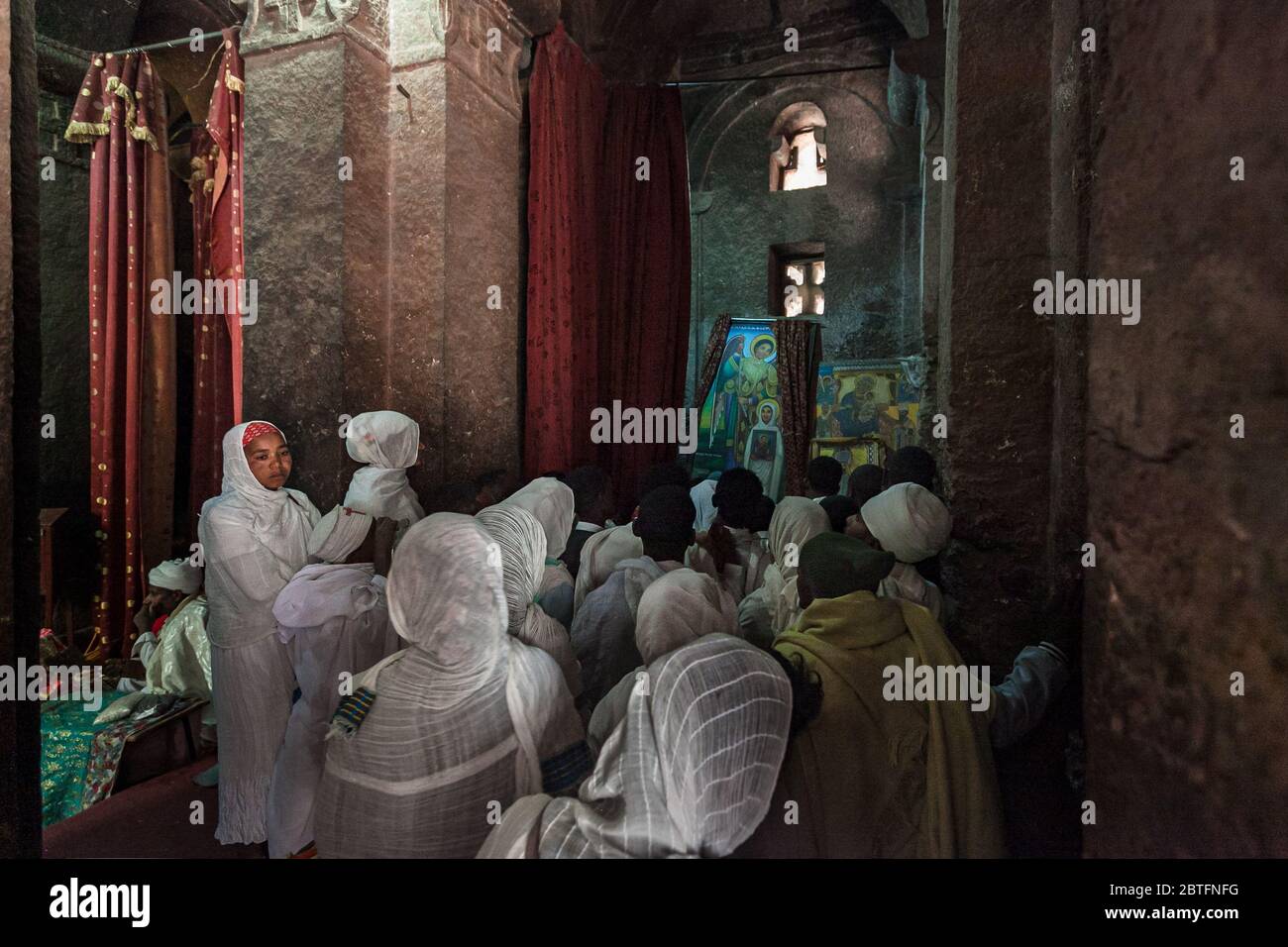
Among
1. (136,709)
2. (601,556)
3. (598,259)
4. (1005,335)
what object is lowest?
(136,709)

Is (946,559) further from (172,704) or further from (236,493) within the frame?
(172,704)

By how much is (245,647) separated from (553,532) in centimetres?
136

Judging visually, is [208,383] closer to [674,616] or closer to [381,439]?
[381,439]

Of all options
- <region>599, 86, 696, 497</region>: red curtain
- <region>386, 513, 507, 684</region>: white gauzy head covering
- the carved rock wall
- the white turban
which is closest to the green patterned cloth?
the white turban

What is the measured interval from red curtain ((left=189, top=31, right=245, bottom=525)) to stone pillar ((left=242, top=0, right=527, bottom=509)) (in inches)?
19.3

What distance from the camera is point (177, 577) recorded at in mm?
4125

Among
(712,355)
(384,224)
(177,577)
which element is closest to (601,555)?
(384,224)

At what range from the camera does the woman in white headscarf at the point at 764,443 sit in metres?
7.90

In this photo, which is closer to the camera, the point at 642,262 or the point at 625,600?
the point at 625,600

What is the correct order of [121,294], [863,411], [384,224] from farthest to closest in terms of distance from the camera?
[863,411] < [121,294] < [384,224]

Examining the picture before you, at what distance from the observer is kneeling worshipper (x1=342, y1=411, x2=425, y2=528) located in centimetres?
315

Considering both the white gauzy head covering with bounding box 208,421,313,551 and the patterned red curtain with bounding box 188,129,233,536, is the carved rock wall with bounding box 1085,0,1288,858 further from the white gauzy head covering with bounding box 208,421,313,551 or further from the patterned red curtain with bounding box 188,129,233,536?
the patterned red curtain with bounding box 188,129,233,536

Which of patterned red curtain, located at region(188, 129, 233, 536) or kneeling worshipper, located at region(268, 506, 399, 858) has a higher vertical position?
patterned red curtain, located at region(188, 129, 233, 536)

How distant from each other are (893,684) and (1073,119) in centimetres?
183
